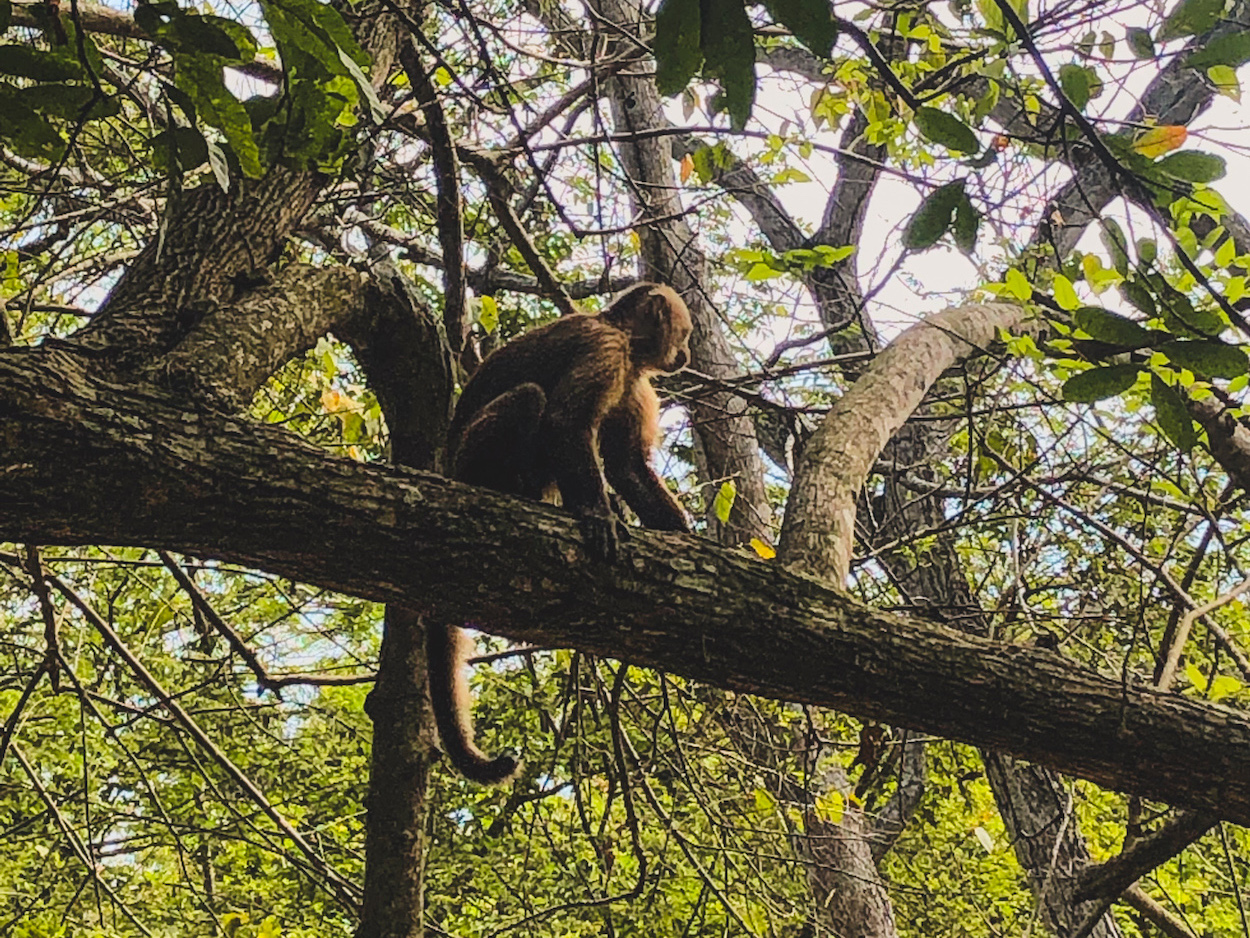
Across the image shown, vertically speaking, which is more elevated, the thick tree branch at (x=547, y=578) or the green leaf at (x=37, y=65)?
the green leaf at (x=37, y=65)

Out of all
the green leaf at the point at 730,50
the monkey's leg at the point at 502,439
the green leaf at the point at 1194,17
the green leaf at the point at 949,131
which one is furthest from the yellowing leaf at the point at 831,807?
the green leaf at the point at 730,50

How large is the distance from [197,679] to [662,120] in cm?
456

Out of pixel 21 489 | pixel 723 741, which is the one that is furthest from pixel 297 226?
pixel 723 741

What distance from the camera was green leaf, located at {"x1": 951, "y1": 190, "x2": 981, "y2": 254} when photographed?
6.12 feet

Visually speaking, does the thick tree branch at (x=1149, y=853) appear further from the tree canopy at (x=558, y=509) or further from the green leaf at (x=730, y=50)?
the green leaf at (x=730, y=50)

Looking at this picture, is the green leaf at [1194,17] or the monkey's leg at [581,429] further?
the monkey's leg at [581,429]

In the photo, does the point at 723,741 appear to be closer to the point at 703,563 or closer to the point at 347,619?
the point at 347,619

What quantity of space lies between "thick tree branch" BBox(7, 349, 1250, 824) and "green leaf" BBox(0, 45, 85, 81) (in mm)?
527

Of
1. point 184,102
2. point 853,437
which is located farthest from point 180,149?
point 853,437

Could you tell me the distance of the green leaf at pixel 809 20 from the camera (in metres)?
1.34

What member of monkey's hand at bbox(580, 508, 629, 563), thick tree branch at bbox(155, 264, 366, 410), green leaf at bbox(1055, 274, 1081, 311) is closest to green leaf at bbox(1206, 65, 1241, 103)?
green leaf at bbox(1055, 274, 1081, 311)

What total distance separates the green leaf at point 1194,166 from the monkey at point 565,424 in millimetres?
1746

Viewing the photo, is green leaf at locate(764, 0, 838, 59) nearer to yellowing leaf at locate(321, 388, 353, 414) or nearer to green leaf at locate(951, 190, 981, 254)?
green leaf at locate(951, 190, 981, 254)

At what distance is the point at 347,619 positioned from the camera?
669 cm
